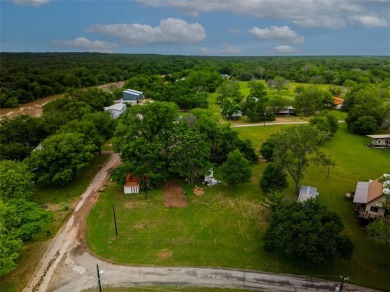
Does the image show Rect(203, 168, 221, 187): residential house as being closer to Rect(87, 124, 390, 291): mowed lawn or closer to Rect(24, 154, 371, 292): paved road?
Rect(87, 124, 390, 291): mowed lawn

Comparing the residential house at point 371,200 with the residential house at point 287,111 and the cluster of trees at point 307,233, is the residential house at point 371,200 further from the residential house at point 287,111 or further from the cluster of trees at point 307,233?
the residential house at point 287,111

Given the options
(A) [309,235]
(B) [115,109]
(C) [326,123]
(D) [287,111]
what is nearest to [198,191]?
(A) [309,235]

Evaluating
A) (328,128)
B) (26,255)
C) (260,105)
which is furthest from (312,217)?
(260,105)

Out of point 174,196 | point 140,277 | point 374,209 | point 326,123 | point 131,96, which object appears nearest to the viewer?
point 140,277

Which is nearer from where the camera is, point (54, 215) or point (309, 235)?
point (309, 235)

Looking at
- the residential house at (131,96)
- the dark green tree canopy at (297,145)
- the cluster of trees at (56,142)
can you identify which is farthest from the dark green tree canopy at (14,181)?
the residential house at (131,96)

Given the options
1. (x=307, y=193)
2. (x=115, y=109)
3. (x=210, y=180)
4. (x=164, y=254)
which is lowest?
(x=164, y=254)

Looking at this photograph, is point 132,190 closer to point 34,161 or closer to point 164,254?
point 34,161
